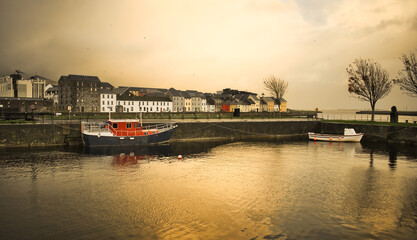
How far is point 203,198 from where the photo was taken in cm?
1501

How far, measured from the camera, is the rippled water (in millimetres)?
11219

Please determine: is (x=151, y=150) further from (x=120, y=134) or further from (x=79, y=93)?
(x=79, y=93)

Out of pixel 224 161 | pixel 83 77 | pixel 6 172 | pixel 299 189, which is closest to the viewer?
pixel 299 189

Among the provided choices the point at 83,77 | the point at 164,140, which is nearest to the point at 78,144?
the point at 164,140

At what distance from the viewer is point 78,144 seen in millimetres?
32500

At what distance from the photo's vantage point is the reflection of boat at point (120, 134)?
101 ft

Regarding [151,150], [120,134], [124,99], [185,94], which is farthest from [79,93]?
[151,150]

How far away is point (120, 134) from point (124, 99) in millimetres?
78646

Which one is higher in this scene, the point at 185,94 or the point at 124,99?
the point at 185,94

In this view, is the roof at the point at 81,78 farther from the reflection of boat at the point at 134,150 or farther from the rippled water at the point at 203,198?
the rippled water at the point at 203,198

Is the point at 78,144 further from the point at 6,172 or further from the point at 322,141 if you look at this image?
the point at 322,141

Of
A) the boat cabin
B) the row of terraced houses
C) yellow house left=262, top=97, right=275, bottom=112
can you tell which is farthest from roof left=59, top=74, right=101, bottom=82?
yellow house left=262, top=97, right=275, bottom=112

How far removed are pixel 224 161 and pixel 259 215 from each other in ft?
40.8

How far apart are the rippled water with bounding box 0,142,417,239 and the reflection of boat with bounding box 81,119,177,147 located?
4.64 metres
